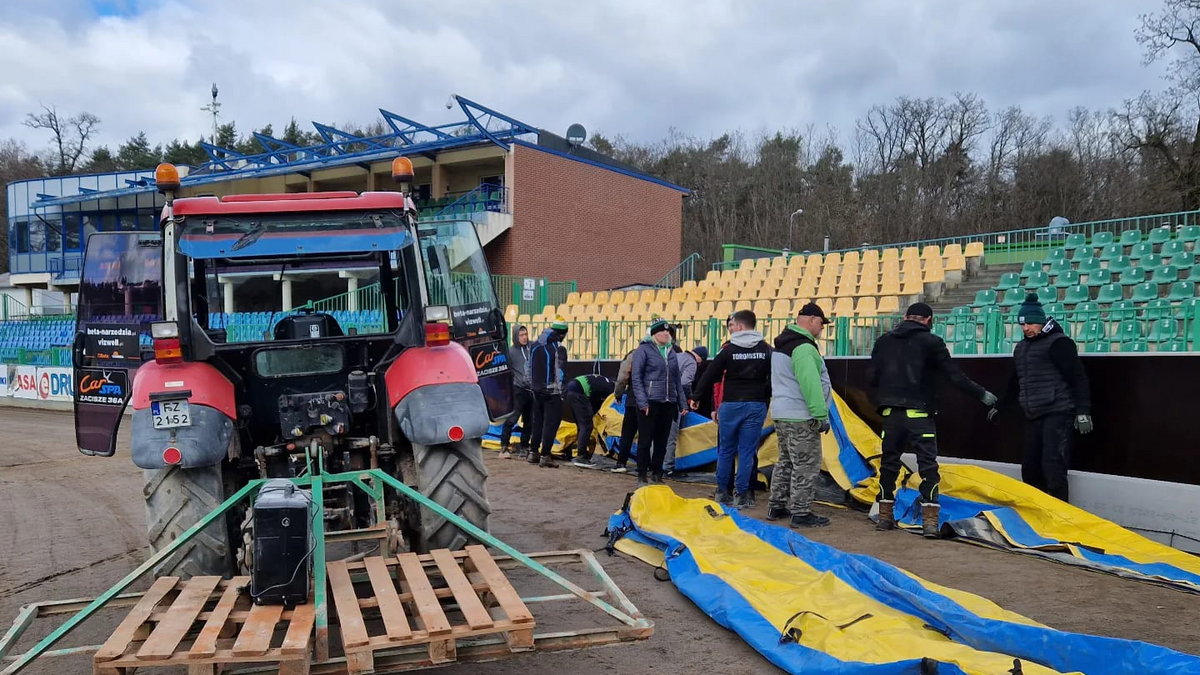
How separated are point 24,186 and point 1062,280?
48.8 m

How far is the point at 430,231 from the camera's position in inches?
199

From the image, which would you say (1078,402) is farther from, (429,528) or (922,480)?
(429,528)

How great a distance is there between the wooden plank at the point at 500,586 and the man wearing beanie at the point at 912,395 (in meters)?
3.89

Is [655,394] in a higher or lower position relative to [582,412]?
higher

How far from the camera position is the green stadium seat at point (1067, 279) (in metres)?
12.8

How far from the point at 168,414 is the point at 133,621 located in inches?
47.0

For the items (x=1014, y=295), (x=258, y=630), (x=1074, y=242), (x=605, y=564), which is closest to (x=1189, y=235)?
(x=1074, y=242)

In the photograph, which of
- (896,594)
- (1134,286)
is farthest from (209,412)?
(1134,286)

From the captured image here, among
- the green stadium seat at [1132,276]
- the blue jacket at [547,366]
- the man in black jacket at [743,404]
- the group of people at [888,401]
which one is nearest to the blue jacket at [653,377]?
the group of people at [888,401]

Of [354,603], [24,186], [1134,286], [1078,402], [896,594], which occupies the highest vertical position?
[24,186]

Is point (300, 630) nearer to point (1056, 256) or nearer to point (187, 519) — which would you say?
point (187, 519)

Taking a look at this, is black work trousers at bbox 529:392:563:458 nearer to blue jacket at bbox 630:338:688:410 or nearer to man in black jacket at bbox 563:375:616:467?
man in black jacket at bbox 563:375:616:467

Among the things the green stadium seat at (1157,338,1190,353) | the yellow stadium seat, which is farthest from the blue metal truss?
the green stadium seat at (1157,338,1190,353)

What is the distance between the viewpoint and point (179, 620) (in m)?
3.12
